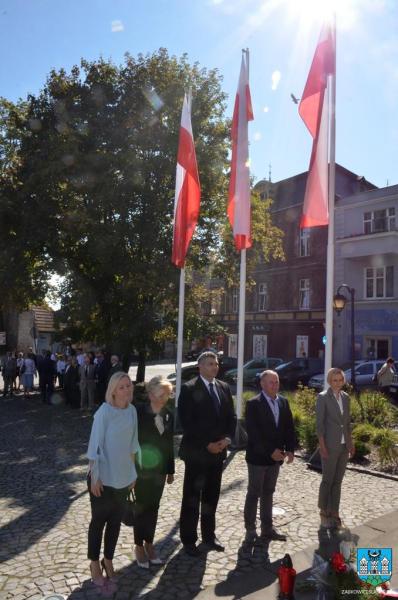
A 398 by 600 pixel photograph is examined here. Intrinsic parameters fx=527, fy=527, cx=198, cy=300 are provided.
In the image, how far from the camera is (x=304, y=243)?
36531 millimetres

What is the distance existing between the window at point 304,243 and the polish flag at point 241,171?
26.2 metres

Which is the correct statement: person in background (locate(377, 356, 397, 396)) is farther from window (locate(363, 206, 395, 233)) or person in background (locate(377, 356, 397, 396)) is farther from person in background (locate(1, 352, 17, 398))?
person in background (locate(1, 352, 17, 398))

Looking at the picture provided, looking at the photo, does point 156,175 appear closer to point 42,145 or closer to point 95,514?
point 42,145

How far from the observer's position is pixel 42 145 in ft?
61.5

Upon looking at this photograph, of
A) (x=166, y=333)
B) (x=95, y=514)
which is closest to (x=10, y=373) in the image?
(x=166, y=333)

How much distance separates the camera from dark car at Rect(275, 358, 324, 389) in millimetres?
25047

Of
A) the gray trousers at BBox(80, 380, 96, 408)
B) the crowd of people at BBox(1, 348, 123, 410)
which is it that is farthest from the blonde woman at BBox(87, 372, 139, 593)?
the gray trousers at BBox(80, 380, 96, 408)

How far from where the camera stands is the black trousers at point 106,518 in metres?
4.48

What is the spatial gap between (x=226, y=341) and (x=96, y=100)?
88.4 feet

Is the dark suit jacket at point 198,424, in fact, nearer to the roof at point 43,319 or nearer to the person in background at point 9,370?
the person in background at point 9,370

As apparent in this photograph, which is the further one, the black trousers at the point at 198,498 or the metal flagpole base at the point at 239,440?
the metal flagpole base at the point at 239,440

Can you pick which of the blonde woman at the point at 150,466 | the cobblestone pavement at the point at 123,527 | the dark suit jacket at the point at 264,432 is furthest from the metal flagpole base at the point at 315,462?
the blonde woman at the point at 150,466

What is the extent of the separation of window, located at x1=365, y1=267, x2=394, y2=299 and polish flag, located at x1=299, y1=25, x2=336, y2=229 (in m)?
24.1

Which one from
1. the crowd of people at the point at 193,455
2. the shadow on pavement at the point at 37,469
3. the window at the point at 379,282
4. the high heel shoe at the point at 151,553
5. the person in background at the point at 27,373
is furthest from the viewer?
the window at the point at 379,282
